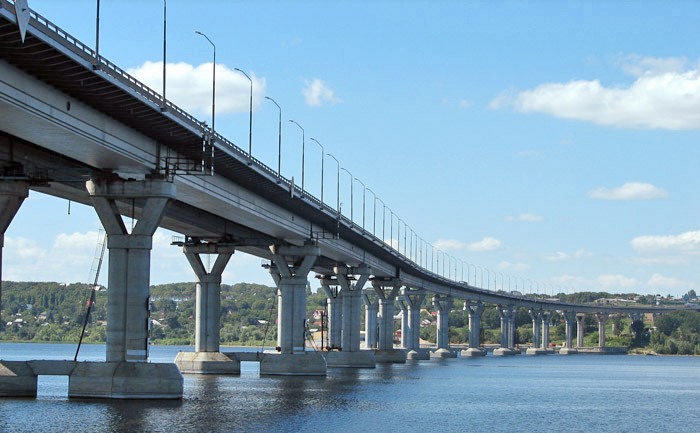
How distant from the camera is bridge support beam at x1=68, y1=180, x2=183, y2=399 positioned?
66562 millimetres

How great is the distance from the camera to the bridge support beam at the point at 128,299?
6656 cm

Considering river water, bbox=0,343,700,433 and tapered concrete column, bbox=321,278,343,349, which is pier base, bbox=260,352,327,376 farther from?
tapered concrete column, bbox=321,278,343,349

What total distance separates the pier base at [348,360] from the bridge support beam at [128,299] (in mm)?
78734

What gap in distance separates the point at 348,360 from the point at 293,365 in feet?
123

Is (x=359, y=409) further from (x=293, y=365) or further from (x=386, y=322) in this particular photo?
(x=386, y=322)

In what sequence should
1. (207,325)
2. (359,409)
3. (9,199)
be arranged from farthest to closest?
(207,325) → (359,409) → (9,199)

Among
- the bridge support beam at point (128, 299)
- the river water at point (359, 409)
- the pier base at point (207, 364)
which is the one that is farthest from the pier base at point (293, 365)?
the bridge support beam at point (128, 299)

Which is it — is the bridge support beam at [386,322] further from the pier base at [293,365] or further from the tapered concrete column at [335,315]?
the pier base at [293,365]

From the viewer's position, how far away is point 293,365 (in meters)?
110

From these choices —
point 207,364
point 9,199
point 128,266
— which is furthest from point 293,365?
point 9,199

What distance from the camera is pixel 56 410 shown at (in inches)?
2514

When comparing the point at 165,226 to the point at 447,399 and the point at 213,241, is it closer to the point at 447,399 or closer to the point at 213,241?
the point at 213,241

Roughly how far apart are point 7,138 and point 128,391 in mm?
14532

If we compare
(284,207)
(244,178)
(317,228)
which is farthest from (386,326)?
(244,178)
